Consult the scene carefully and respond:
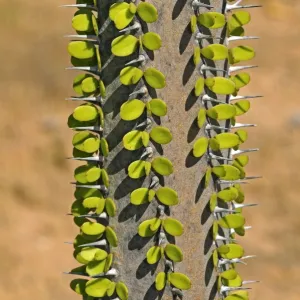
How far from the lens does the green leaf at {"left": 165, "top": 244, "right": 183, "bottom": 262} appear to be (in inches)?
46.6

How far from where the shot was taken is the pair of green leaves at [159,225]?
46.0 inches

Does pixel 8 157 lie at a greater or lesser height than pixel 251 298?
greater

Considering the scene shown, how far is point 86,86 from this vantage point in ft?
3.96

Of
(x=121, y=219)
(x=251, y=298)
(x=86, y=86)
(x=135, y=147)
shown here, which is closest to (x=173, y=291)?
(x=121, y=219)

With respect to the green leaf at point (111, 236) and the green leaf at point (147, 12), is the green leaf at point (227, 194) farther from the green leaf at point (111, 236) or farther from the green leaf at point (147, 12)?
the green leaf at point (147, 12)

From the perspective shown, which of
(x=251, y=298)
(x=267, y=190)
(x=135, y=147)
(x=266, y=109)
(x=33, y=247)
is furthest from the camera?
(x=266, y=109)

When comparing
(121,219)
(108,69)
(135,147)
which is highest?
(108,69)

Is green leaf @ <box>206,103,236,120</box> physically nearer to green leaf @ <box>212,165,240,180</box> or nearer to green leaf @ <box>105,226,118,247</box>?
green leaf @ <box>212,165,240,180</box>

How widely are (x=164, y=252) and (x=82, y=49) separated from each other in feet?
1.16

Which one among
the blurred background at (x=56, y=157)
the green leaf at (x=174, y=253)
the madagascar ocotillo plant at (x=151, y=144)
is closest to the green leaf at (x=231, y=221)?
the madagascar ocotillo plant at (x=151, y=144)

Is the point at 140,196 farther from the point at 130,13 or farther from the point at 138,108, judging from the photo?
the point at 130,13

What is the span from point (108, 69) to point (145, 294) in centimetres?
37

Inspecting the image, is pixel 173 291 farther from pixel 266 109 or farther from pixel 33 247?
pixel 266 109

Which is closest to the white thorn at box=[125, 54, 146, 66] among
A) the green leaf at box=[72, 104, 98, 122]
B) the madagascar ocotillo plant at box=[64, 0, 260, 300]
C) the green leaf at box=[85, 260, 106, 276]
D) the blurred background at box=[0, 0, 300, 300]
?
the madagascar ocotillo plant at box=[64, 0, 260, 300]
